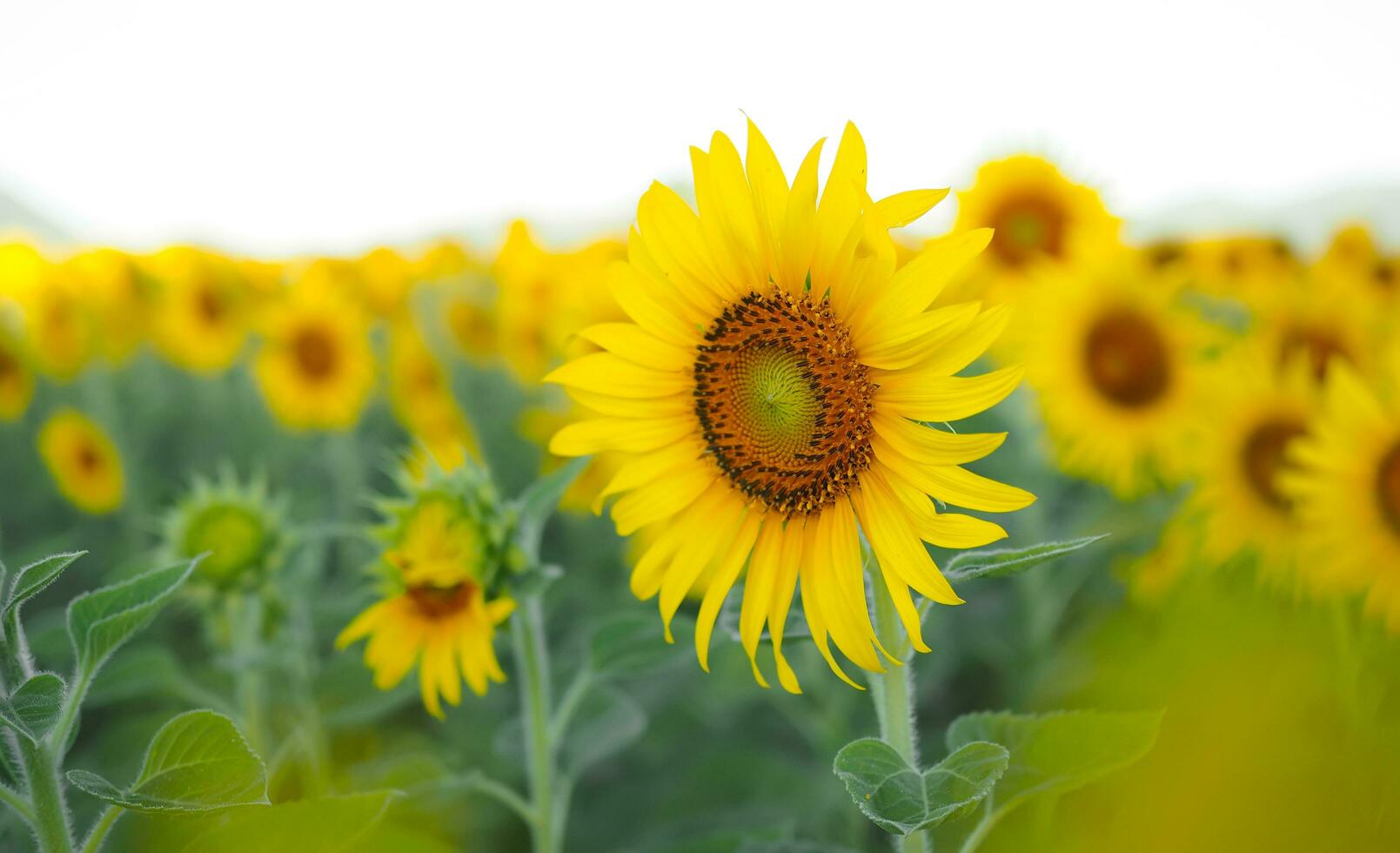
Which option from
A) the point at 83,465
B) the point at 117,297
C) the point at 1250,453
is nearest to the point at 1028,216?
the point at 1250,453

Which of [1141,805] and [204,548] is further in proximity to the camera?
[204,548]

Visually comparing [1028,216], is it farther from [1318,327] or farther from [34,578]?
[34,578]

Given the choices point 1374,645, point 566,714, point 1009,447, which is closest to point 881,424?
point 566,714

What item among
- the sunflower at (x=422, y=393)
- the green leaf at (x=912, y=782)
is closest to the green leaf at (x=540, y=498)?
the green leaf at (x=912, y=782)

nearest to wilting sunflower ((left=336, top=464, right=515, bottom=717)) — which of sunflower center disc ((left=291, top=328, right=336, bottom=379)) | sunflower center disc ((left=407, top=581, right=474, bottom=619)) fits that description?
sunflower center disc ((left=407, top=581, right=474, bottom=619))

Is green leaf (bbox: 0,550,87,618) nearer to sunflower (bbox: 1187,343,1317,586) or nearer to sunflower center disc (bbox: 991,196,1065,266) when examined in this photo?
sunflower (bbox: 1187,343,1317,586)

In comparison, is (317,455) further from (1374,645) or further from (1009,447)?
(1374,645)
